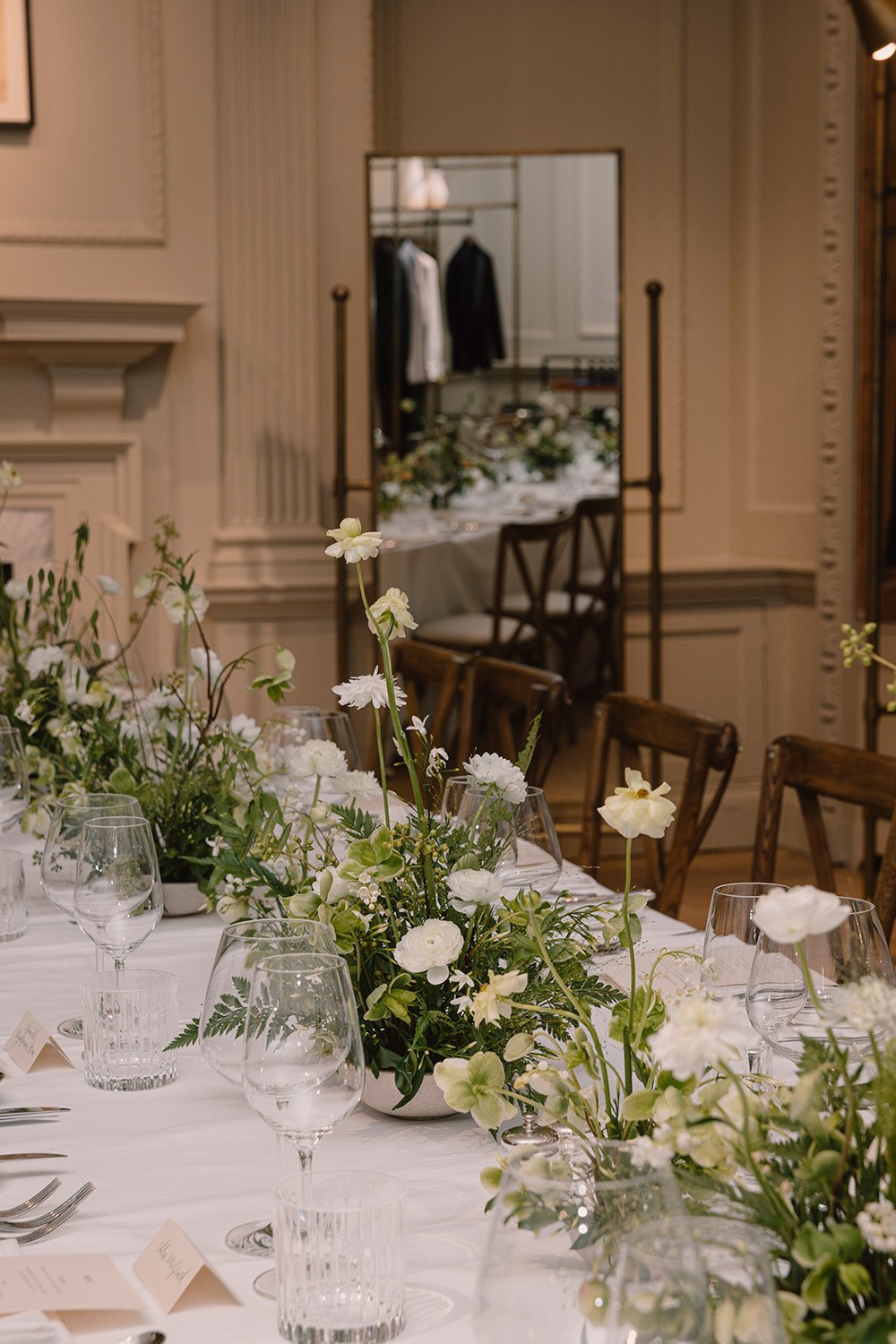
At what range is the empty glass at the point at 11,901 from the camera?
1.86 meters

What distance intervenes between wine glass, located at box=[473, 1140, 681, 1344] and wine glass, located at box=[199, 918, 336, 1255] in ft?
1.25

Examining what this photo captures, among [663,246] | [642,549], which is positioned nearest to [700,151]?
[663,246]

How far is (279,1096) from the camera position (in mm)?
987

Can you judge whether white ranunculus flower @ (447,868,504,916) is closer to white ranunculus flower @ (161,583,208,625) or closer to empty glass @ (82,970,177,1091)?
empty glass @ (82,970,177,1091)

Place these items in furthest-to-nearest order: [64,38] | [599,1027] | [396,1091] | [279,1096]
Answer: [64,38], [599,1027], [396,1091], [279,1096]

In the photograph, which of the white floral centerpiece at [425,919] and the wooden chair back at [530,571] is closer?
the white floral centerpiece at [425,919]

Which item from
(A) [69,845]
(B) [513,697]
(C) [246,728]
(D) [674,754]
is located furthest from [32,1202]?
(B) [513,697]

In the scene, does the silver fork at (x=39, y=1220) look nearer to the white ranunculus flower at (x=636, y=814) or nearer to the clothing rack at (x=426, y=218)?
the white ranunculus flower at (x=636, y=814)

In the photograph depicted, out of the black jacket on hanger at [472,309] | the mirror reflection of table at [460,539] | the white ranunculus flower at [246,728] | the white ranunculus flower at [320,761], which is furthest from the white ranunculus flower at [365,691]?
the black jacket on hanger at [472,309]

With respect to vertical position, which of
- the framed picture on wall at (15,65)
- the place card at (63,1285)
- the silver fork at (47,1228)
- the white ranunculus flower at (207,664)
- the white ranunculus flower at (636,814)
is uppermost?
the framed picture on wall at (15,65)

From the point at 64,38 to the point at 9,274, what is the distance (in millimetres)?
654

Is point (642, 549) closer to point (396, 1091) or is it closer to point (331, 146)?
point (331, 146)

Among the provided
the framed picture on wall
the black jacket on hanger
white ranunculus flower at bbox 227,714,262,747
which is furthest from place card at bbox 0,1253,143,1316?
the framed picture on wall

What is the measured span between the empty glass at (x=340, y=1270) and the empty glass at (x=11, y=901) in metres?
0.99
